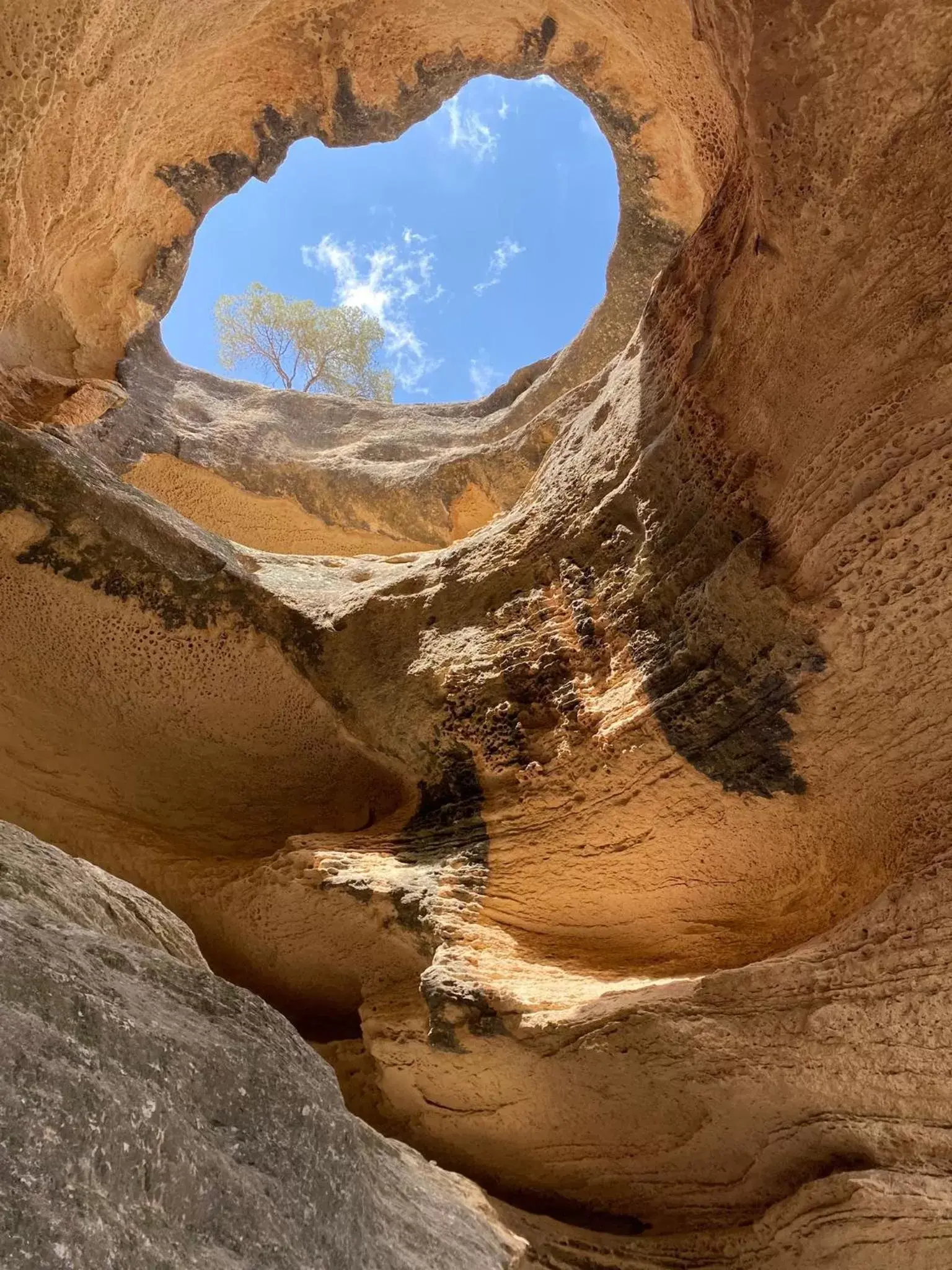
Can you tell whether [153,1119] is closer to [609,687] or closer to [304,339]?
[609,687]

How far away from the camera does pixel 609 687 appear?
11.3 ft

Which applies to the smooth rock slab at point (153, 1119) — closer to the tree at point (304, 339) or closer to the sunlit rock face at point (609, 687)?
the sunlit rock face at point (609, 687)

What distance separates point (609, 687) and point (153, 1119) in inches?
90.9

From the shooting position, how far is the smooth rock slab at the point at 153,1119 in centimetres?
131

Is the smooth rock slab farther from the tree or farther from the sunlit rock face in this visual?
the tree

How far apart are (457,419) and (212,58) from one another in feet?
20.3

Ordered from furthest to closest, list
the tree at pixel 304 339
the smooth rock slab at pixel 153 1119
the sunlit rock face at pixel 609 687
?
the tree at pixel 304 339, the sunlit rock face at pixel 609 687, the smooth rock slab at pixel 153 1119

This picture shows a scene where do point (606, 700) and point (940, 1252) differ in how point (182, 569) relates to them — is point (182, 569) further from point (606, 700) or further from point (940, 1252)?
point (940, 1252)

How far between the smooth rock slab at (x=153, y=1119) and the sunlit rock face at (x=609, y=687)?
1.08 m

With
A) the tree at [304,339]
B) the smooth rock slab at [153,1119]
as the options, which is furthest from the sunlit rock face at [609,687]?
the tree at [304,339]

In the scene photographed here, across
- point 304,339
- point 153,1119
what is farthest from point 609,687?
point 304,339

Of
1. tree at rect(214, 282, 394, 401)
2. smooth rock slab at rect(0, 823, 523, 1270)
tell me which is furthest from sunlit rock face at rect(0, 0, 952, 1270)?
tree at rect(214, 282, 394, 401)

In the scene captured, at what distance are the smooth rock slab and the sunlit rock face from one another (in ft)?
3.54

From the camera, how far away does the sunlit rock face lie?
262 centimetres
